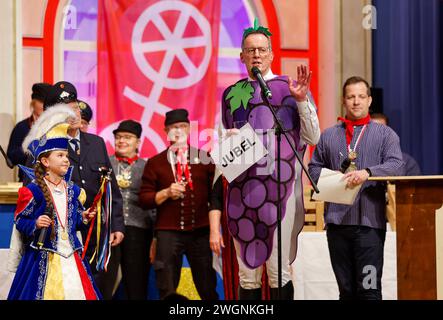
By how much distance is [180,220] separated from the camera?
6.05 m

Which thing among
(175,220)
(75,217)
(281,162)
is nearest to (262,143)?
(281,162)

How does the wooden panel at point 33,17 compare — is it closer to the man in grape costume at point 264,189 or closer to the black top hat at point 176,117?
the black top hat at point 176,117

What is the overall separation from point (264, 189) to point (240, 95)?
522 mm

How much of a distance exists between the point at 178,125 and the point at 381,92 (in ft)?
8.55

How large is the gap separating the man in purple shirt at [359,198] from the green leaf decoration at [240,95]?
2.34 ft

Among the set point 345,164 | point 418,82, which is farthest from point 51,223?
point 418,82

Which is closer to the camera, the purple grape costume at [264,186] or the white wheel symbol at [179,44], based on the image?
the purple grape costume at [264,186]

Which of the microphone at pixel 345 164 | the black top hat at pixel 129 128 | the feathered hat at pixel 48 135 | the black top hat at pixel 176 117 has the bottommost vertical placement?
the microphone at pixel 345 164

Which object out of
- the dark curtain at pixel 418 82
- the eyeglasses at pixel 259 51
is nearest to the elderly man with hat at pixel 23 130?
the eyeglasses at pixel 259 51

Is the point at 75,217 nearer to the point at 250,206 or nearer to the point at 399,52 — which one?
the point at 250,206

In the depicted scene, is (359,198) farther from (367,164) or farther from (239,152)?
(239,152)

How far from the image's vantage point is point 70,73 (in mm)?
8203

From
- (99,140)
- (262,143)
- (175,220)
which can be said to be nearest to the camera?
(262,143)

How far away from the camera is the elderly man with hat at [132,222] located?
20.4ft
